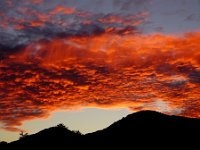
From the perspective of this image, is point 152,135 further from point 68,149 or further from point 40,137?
point 40,137

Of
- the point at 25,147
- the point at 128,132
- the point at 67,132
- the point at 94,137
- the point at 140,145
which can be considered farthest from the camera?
the point at 67,132

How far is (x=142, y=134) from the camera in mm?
35031

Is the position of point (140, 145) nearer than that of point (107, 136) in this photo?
Yes

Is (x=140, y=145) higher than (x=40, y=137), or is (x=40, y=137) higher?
(x=40, y=137)

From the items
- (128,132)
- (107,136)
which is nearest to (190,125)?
(128,132)

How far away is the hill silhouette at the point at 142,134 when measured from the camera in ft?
110

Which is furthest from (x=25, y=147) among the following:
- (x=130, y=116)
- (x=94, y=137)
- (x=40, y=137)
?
(x=130, y=116)

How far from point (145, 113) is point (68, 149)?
1151 cm

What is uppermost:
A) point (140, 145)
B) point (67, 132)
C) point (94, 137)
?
point (67, 132)

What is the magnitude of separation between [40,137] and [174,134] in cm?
2117

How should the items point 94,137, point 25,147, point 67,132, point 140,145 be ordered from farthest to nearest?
point 67,132, point 25,147, point 94,137, point 140,145

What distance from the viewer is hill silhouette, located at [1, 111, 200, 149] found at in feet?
110

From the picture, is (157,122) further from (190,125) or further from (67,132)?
(67,132)

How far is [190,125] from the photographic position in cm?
3531
